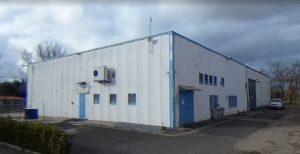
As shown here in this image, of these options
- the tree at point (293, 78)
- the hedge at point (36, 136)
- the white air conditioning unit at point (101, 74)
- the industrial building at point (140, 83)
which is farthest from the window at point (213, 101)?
the tree at point (293, 78)

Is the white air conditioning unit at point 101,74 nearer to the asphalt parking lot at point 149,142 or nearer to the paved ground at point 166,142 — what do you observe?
the paved ground at point 166,142

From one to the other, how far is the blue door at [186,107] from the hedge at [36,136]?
10.2 metres

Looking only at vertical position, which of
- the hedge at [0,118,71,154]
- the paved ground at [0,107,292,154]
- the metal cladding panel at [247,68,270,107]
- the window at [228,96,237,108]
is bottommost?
the paved ground at [0,107,292,154]

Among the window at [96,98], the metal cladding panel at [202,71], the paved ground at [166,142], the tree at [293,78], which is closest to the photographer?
the paved ground at [166,142]

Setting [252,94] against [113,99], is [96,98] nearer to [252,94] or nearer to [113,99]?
[113,99]

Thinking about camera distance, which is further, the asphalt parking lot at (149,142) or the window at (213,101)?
the window at (213,101)

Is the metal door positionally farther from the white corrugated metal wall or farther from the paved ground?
the paved ground

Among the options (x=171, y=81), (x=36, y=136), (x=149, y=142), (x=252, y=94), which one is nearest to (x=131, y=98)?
(x=171, y=81)

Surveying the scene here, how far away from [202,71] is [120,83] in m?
6.30

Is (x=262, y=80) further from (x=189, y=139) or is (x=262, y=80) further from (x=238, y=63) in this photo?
(x=189, y=139)

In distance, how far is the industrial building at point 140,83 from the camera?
1988 centimetres

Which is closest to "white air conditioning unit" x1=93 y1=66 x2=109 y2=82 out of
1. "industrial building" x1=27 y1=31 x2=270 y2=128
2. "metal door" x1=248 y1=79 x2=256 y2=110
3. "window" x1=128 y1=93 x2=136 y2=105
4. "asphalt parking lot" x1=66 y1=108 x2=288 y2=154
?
"industrial building" x1=27 y1=31 x2=270 y2=128

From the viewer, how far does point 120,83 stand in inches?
885

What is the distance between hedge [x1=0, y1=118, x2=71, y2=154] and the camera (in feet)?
33.4
